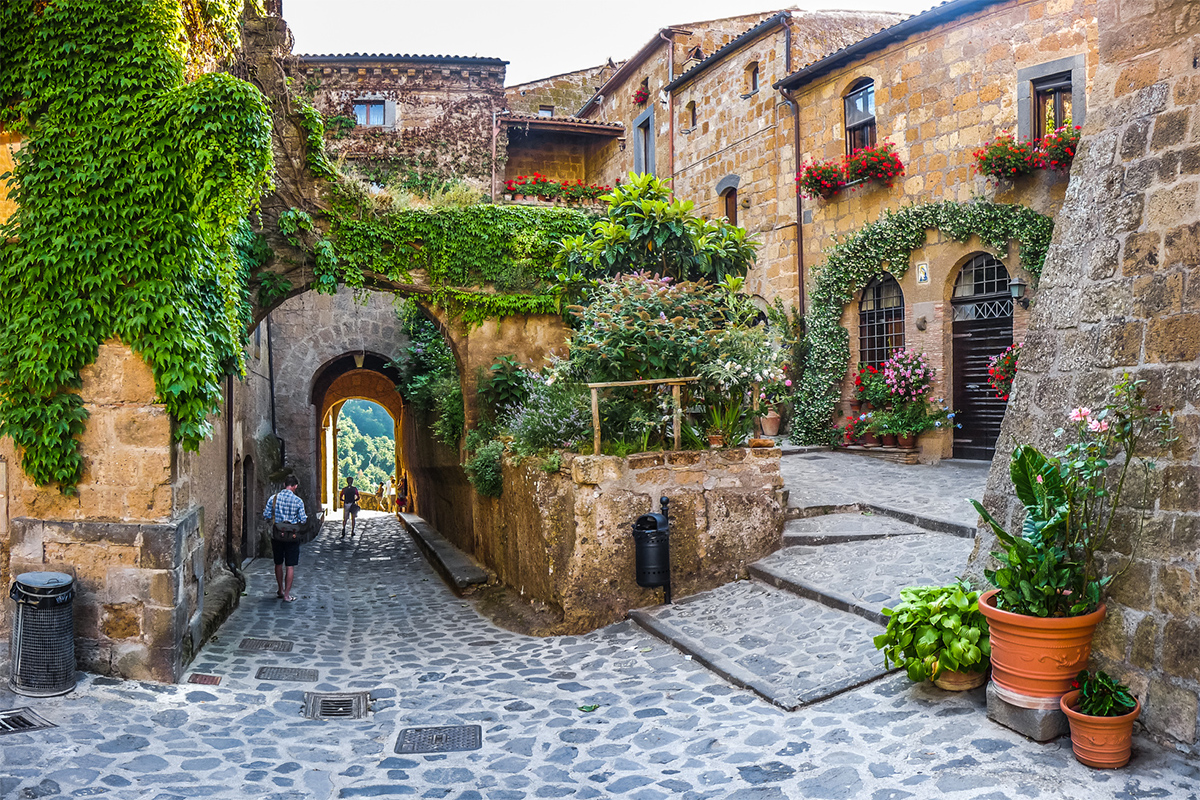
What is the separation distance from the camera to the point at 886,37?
45.2 feet

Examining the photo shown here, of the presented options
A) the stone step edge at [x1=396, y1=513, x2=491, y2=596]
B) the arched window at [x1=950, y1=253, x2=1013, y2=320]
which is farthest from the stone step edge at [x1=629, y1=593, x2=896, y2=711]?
the arched window at [x1=950, y1=253, x2=1013, y2=320]

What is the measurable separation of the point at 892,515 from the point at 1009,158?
620 cm

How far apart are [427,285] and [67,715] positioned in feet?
22.8

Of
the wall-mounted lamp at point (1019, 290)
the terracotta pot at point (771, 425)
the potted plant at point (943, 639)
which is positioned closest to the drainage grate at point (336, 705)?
the potted plant at point (943, 639)

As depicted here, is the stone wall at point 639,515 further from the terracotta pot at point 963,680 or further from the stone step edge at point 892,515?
the terracotta pot at point 963,680

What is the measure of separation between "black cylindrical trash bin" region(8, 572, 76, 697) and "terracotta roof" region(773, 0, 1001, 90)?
1333cm

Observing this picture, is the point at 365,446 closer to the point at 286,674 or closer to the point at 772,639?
the point at 286,674

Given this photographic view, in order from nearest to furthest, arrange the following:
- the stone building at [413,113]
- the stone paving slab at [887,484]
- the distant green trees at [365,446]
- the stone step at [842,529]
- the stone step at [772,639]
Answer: the stone step at [772,639]
the stone step at [842,529]
the stone paving slab at [887,484]
the stone building at [413,113]
the distant green trees at [365,446]

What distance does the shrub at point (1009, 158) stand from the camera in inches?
465

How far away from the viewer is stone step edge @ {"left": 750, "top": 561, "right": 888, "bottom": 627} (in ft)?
20.2

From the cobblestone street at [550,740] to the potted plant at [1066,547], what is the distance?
0.41 m

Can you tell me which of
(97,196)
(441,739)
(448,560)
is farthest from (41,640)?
(448,560)

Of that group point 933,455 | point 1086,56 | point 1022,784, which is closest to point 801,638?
point 1022,784

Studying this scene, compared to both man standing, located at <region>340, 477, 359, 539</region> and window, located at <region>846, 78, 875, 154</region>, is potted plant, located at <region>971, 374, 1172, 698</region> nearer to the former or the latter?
window, located at <region>846, 78, 875, 154</region>
